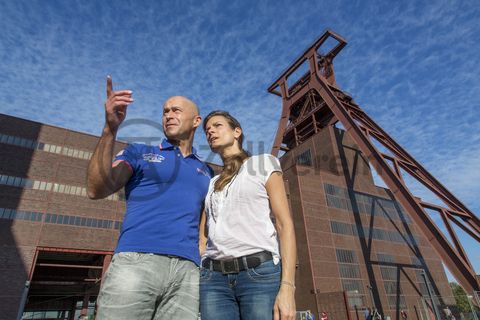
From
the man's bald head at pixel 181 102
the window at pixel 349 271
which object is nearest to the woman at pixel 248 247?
the man's bald head at pixel 181 102

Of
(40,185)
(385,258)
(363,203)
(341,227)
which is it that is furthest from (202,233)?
(385,258)

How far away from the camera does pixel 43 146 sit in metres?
26.0

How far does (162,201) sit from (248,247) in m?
0.62

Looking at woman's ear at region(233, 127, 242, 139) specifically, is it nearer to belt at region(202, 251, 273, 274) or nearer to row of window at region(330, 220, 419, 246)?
belt at region(202, 251, 273, 274)

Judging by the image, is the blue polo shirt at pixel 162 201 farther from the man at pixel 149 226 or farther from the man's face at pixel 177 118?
the man's face at pixel 177 118

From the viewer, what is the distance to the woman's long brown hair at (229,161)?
2.02m

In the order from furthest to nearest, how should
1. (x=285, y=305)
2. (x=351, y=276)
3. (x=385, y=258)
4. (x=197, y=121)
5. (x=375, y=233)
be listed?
1. (x=375, y=233)
2. (x=385, y=258)
3. (x=351, y=276)
4. (x=197, y=121)
5. (x=285, y=305)

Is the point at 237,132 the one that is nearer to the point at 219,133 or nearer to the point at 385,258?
the point at 219,133

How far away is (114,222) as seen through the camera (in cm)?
2570

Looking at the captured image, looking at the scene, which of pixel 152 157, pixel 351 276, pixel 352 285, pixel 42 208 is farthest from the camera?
pixel 351 276

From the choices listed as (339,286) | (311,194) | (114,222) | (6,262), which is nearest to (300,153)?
(311,194)

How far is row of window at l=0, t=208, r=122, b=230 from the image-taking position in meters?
22.2

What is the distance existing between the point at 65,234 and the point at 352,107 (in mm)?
23268

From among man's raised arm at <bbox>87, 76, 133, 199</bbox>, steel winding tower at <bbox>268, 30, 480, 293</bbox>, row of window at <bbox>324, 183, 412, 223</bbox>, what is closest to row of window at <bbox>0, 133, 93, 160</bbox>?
steel winding tower at <bbox>268, 30, 480, 293</bbox>
